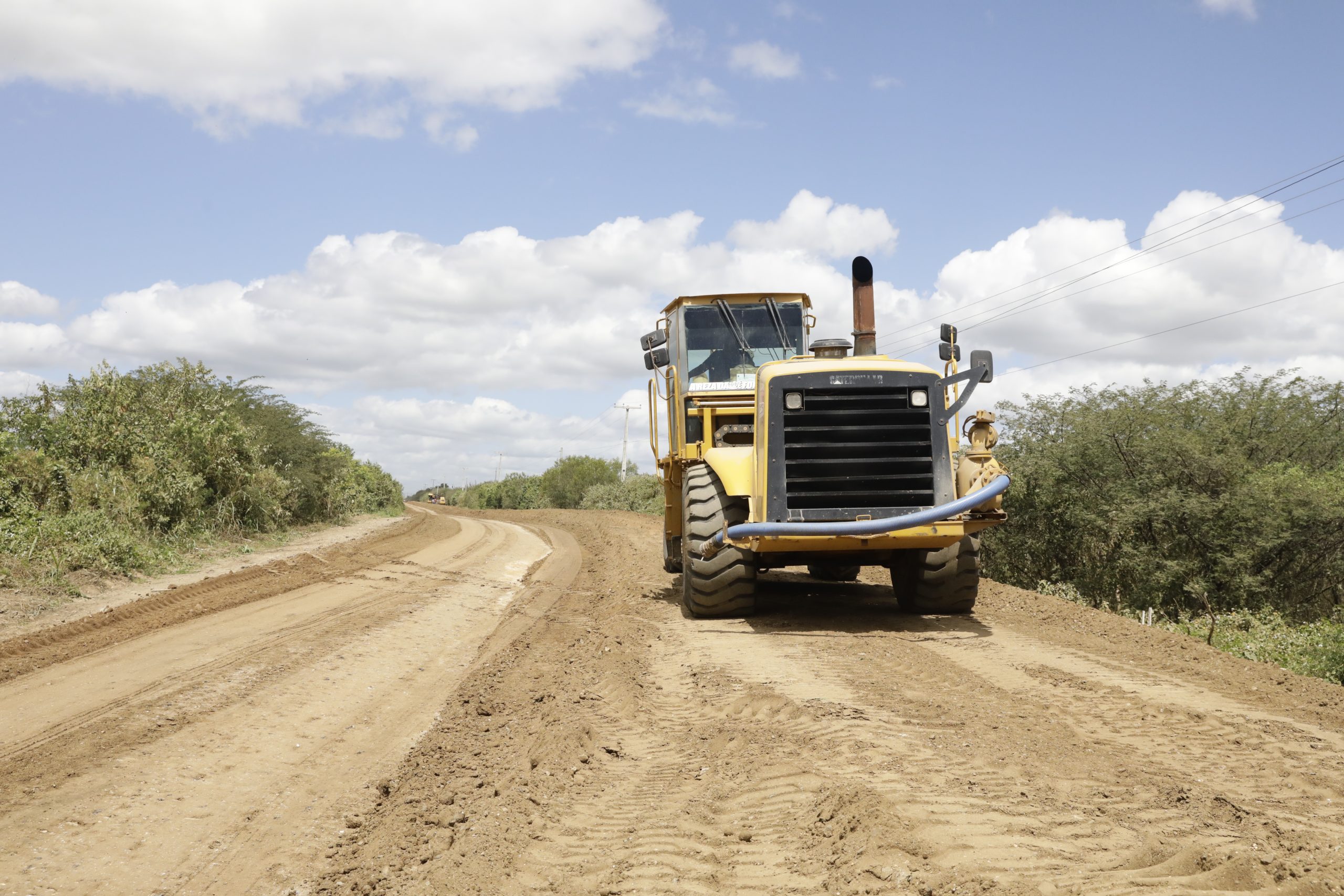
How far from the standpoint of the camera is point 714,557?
31.5ft

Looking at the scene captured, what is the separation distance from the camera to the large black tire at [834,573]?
12898 mm

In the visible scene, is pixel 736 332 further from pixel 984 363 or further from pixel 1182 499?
pixel 1182 499

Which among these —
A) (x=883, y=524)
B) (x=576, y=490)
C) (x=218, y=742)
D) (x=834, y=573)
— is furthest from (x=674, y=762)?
(x=576, y=490)

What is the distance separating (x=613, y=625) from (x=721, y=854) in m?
6.27

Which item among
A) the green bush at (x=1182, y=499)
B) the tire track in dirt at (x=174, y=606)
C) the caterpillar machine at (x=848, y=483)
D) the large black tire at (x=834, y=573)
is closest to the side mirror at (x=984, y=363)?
the caterpillar machine at (x=848, y=483)

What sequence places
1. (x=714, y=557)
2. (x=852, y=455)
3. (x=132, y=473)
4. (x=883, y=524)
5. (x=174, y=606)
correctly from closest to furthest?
(x=883, y=524) < (x=852, y=455) < (x=714, y=557) < (x=174, y=606) < (x=132, y=473)

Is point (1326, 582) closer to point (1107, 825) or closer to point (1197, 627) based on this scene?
point (1197, 627)

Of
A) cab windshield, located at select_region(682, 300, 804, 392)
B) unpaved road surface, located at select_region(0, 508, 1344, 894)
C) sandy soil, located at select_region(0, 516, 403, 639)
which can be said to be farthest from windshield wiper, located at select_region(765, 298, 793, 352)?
sandy soil, located at select_region(0, 516, 403, 639)

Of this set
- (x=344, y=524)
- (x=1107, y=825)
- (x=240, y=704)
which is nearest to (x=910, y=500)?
(x=1107, y=825)

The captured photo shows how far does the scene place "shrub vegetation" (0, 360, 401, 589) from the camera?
46.6ft

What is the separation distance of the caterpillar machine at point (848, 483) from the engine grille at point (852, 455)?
0.01m

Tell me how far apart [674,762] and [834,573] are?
8.01 meters

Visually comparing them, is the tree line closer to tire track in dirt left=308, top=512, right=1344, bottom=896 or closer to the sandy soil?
the sandy soil

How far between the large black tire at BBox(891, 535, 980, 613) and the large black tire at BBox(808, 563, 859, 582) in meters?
2.51
